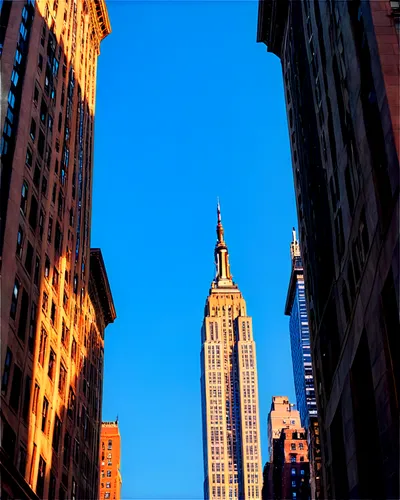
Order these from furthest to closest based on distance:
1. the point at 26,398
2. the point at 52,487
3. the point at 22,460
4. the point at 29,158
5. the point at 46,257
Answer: the point at 46,257 < the point at 52,487 < the point at 29,158 < the point at 26,398 < the point at 22,460

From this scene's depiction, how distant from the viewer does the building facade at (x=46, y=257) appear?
53.9 metres

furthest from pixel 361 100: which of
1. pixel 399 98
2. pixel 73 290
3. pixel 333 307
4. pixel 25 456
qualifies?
pixel 73 290

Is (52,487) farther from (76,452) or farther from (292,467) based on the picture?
(292,467)

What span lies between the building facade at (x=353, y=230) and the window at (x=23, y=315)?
23342 mm

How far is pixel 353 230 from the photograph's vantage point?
46656 mm

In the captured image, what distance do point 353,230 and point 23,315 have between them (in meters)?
26.0

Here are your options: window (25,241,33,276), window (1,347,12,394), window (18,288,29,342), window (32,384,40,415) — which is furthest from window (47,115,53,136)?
window (1,347,12,394)

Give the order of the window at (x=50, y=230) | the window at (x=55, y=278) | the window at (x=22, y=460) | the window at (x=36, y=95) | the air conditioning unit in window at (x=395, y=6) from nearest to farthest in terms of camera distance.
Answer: the air conditioning unit in window at (x=395, y=6) < the window at (x=22, y=460) < the window at (x=36, y=95) < the window at (x=50, y=230) < the window at (x=55, y=278)

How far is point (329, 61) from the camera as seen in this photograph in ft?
181

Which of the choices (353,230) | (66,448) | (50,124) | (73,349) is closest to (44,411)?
(66,448)

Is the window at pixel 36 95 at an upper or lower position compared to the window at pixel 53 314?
upper

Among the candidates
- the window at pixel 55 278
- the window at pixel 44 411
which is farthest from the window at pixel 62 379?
the window at pixel 55 278

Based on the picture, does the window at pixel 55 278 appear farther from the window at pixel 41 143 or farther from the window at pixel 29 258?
the window at pixel 41 143

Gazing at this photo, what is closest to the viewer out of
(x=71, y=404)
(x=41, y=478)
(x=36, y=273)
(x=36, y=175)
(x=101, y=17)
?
(x=41, y=478)
